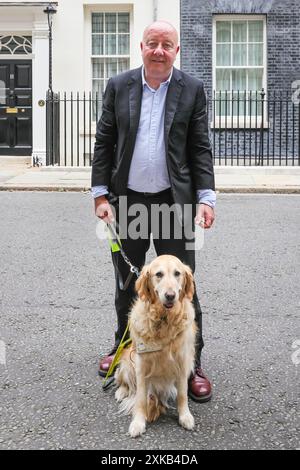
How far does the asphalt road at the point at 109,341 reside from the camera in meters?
3.14

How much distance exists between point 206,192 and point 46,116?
12.8m

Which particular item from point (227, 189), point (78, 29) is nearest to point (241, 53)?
point (78, 29)

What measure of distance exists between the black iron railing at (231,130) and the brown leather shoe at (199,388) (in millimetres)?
12540

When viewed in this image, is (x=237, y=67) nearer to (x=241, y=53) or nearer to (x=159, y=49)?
(x=241, y=53)

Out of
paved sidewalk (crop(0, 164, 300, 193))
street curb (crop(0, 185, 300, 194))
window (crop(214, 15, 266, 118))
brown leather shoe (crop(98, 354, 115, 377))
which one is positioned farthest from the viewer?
window (crop(214, 15, 266, 118))

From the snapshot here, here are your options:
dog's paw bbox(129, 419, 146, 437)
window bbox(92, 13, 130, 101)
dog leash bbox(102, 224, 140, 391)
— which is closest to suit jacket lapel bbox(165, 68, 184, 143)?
dog leash bbox(102, 224, 140, 391)

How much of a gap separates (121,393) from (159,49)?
6.24 ft

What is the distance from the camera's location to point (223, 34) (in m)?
16.9

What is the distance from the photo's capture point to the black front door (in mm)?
17266

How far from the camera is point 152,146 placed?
3486 millimetres

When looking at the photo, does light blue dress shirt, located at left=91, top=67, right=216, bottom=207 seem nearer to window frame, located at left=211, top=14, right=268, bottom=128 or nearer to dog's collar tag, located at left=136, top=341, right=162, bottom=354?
dog's collar tag, located at left=136, top=341, right=162, bottom=354

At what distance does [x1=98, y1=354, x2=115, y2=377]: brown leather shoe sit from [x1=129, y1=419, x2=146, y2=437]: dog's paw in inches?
27.9
